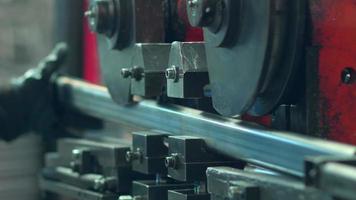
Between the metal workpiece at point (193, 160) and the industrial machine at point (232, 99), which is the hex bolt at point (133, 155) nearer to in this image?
the industrial machine at point (232, 99)

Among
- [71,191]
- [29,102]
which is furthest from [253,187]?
[29,102]

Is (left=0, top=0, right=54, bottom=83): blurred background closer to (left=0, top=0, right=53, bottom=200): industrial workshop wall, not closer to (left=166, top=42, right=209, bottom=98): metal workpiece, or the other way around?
(left=0, top=0, right=53, bottom=200): industrial workshop wall

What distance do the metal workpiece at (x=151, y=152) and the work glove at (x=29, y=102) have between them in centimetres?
71

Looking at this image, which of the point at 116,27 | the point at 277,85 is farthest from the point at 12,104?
the point at 277,85

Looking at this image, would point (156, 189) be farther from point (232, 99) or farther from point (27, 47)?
point (27, 47)

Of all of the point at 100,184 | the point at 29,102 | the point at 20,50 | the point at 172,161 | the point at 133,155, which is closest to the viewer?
the point at 172,161

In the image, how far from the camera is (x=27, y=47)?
8.66 feet

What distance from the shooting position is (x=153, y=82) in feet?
4.74

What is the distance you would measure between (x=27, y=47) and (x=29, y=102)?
0.65 metres

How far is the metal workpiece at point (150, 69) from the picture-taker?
4.73 ft

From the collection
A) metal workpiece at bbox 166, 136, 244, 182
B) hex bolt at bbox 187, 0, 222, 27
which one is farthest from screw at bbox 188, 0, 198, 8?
metal workpiece at bbox 166, 136, 244, 182

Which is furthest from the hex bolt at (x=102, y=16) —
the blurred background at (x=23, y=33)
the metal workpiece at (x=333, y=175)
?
the blurred background at (x=23, y=33)

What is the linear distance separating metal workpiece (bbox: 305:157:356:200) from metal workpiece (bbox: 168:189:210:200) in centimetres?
35

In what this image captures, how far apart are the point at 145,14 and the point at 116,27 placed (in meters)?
0.09
